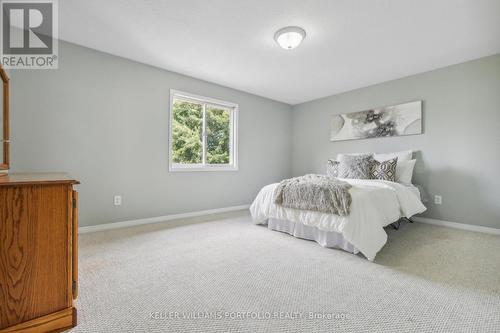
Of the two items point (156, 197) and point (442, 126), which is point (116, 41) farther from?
point (442, 126)

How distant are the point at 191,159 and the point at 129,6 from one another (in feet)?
7.04

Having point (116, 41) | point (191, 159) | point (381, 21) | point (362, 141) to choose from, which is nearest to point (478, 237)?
point (362, 141)

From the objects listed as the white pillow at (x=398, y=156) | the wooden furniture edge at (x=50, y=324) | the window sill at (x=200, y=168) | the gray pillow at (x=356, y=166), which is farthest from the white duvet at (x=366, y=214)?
the wooden furniture edge at (x=50, y=324)

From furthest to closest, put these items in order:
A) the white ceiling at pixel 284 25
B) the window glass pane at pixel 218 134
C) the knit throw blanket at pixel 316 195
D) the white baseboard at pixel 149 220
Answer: the window glass pane at pixel 218 134, the white baseboard at pixel 149 220, the knit throw blanket at pixel 316 195, the white ceiling at pixel 284 25

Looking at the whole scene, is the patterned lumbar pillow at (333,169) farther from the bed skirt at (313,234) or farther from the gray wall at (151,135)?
the bed skirt at (313,234)

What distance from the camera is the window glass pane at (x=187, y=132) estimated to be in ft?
11.6

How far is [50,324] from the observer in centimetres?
108

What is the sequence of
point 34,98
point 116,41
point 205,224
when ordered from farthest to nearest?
point 205,224 → point 116,41 → point 34,98

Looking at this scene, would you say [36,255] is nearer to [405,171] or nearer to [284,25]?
[284,25]

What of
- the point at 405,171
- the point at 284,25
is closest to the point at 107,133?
the point at 284,25

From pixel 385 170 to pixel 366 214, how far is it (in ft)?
4.62

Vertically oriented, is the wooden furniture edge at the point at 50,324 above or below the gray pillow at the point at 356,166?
below

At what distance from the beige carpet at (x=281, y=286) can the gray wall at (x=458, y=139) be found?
696 mm

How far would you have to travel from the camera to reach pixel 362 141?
4.02m
